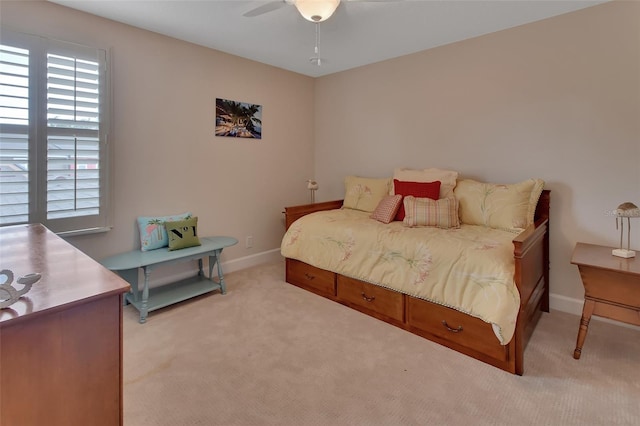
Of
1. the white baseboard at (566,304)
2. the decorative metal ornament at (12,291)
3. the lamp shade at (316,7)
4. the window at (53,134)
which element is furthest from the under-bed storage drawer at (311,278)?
the decorative metal ornament at (12,291)

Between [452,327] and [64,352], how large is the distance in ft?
6.59

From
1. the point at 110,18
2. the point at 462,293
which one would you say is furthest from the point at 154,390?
the point at 110,18

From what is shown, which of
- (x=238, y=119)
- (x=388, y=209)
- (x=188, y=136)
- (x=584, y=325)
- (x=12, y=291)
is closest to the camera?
(x=12, y=291)

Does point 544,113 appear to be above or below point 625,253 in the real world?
above

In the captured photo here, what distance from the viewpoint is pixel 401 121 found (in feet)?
11.7

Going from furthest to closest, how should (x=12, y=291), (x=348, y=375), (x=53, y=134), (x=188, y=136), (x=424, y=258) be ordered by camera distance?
(x=188, y=136) → (x=53, y=134) → (x=424, y=258) → (x=348, y=375) → (x=12, y=291)

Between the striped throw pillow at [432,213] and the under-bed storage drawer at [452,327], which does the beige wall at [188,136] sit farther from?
the under-bed storage drawer at [452,327]

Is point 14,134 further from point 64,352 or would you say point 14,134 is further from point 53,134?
point 64,352

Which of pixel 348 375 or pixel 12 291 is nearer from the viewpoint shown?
pixel 12 291

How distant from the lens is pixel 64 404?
0.87 m

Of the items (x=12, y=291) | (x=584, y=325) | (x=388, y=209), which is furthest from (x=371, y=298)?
(x=12, y=291)

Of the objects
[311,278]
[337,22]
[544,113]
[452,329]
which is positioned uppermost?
[337,22]

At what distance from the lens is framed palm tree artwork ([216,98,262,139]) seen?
133 inches

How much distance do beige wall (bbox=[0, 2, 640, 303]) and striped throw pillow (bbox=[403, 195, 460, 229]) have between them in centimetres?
59
